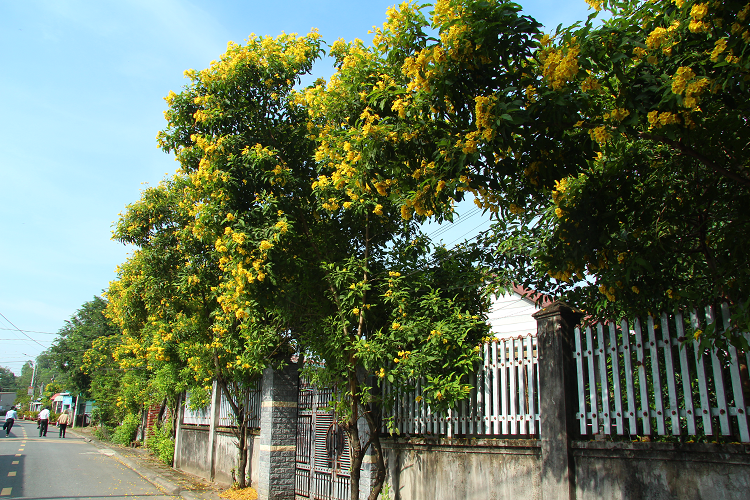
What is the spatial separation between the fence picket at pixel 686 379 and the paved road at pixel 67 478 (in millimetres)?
10510

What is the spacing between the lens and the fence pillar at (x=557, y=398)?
4.89 metres

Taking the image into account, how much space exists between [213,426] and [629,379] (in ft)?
37.6

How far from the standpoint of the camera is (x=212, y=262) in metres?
12.2

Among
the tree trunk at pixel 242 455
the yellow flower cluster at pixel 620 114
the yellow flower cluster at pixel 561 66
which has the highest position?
the yellow flower cluster at pixel 561 66

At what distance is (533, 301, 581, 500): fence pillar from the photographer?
4887mm

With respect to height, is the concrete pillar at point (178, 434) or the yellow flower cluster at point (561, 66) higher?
the yellow flower cluster at point (561, 66)

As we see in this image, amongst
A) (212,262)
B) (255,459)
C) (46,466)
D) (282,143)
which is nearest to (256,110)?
(282,143)

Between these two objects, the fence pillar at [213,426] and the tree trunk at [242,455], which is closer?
the tree trunk at [242,455]

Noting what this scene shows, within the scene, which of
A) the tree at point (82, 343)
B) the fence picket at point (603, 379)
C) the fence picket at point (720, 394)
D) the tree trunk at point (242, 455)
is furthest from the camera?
the tree at point (82, 343)

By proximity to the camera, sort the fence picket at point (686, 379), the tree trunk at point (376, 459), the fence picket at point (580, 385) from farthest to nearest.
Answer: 1. the tree trunk at point (376, 459)
2. the fence picket at point (580, 385)
3. the fence picket at point (686, 379)

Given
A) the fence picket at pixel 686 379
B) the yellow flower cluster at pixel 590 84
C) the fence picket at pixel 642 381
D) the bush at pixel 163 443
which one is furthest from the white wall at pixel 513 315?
the yellow flower cluster at pixel 590 84

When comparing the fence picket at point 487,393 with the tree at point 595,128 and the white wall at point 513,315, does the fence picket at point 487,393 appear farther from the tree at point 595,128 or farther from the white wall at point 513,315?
the white wall at point 513,315

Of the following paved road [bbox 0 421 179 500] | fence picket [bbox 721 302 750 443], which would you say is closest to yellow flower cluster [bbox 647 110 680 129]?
fence picket [bbox 721 302 750 443]

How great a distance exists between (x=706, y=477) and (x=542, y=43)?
3515 millimetres
